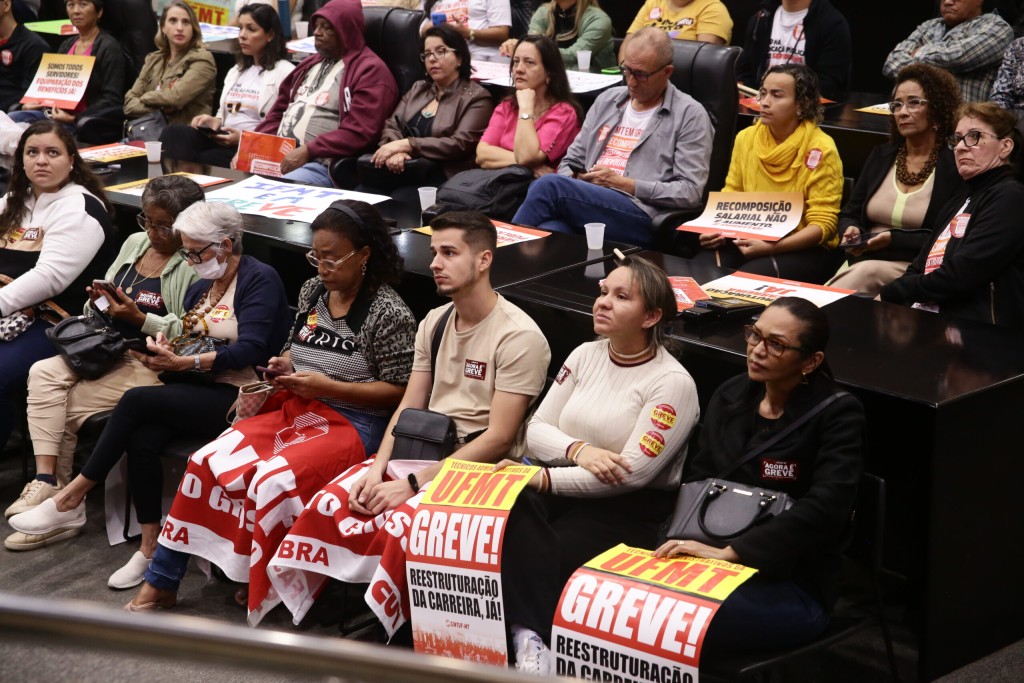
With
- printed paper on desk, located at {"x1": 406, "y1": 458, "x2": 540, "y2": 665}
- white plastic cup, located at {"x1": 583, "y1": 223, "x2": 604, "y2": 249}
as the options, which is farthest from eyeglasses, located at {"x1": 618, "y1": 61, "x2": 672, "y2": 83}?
printed paper on desk, located at {"x1": 406, "y1": 458, "x2": 540, "y2": 665}

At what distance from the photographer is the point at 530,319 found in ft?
10.3

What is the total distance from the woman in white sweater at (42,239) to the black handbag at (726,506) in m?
2.53

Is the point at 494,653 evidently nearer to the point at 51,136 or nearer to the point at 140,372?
the point at 140,372

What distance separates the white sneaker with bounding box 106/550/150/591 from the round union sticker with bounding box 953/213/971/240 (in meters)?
2.61

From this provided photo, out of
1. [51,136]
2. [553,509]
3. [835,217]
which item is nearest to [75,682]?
[553,509]

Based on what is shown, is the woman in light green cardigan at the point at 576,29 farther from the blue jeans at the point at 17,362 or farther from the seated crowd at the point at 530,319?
the blue jeans at the point at 17,362

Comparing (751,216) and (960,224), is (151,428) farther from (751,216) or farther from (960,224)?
(960,224)

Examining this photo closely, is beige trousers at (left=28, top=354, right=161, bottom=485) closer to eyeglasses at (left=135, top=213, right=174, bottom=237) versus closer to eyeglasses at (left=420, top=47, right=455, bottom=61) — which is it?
eyeglasses at (left=135, top=213, right=174, bottom=237)

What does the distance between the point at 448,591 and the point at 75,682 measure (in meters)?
0.83

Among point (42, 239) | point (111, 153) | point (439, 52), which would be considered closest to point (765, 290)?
point (439, 52)

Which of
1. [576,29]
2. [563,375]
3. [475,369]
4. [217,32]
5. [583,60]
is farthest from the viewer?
[217,32]

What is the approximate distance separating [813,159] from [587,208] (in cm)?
83

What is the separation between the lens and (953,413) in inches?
102

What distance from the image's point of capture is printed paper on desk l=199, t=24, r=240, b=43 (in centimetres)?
727
